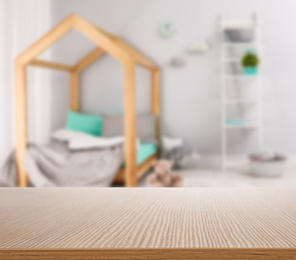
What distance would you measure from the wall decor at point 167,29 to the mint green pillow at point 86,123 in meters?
1.04

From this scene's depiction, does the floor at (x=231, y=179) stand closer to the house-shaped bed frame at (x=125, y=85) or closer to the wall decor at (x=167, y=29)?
the house-shaped bed frame at (x=125, y=85)

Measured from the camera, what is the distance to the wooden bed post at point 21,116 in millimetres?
2377

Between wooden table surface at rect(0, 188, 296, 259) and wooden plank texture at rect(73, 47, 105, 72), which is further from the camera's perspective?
wooden plank texture at rect(73, 47, 105, 72)

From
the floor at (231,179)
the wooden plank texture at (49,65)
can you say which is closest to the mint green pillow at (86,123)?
the wooden plank texture at (49,65)

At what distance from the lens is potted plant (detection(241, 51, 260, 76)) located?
3162mm

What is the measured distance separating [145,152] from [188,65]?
3.87ft

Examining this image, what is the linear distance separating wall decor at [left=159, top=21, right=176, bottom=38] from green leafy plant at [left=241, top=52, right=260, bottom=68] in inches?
30.0

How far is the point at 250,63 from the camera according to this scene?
319 cm

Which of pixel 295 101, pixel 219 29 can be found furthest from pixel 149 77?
pixel 295 101

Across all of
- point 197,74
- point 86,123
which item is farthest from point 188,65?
point 86,123

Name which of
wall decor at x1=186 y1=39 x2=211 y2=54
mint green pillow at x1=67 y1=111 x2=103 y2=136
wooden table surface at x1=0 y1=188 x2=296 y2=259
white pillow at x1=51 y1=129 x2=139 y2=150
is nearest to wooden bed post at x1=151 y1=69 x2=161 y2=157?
wall decor at x1=186 y1=39 x2=211 y2=54

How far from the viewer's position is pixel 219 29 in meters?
3.48

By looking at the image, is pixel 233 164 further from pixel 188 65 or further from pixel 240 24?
pixel 240 24

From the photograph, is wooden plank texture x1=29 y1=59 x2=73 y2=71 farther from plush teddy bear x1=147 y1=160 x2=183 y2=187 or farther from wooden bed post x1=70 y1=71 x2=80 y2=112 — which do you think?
plush teddy bear x1=147 y1=160 x2=183 y2=187
